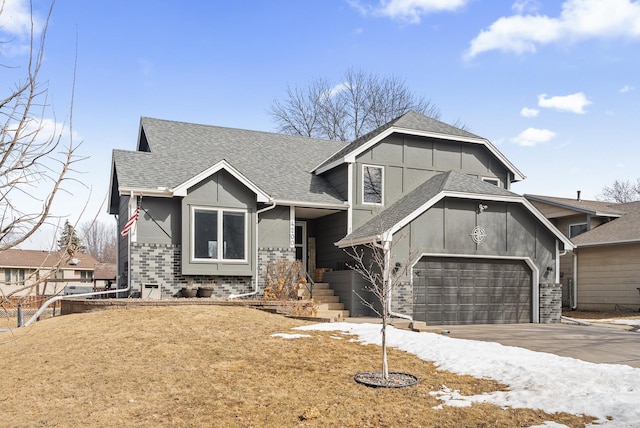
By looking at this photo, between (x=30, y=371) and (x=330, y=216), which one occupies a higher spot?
(x=330, y=216)

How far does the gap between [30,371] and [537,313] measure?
1494cm

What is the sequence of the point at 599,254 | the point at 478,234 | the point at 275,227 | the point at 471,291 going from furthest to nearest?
the point at 599,254 → the point at 275,227 → the point at 478,234 → the point at 471,291

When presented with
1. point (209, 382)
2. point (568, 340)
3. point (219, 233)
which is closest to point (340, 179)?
point (219, 233)

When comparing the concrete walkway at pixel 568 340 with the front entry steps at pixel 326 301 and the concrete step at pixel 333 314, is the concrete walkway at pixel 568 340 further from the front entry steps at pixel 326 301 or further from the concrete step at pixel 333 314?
the front entry steps at pixel 326 301

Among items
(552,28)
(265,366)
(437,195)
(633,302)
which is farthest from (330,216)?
(633,302)

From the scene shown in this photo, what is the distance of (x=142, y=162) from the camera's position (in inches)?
698

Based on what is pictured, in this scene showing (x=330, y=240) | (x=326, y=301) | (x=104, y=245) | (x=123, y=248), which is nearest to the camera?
(x=326, y=301)

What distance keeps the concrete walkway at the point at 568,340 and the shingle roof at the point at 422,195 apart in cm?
309

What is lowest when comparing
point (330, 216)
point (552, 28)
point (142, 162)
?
point (330, 216)

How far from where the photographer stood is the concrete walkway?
9.93 meters

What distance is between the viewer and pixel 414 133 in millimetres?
19312

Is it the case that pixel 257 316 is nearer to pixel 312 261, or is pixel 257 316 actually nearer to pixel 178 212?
pixel 178 212

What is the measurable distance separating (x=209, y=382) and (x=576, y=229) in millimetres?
23335

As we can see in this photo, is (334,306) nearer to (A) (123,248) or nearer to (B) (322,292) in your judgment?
(B) (322,292)
